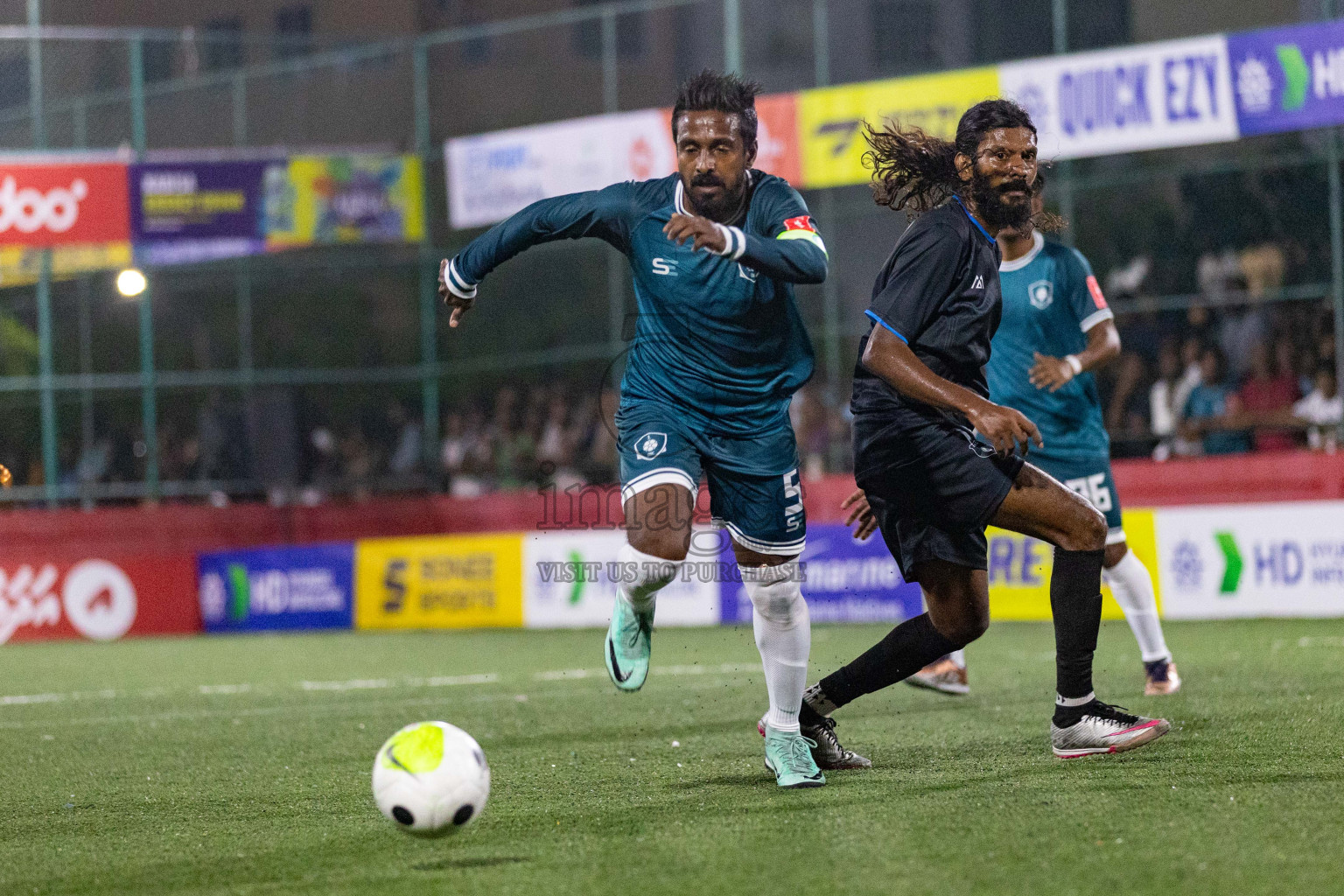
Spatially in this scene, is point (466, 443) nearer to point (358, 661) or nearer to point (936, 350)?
point (358, 661)

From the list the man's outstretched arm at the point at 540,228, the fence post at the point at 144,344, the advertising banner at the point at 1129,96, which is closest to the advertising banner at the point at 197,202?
the fence post at the point at 144,344

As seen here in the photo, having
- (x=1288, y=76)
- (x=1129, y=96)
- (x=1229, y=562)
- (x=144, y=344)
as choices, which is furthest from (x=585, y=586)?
(x=144, y=344)

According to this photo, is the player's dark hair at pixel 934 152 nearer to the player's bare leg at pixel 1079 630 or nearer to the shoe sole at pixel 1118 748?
the player's bare leg at pixel 1079 630

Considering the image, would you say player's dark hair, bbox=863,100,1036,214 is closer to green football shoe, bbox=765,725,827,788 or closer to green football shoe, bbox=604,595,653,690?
green football shoe, bbox=604,595,653,690

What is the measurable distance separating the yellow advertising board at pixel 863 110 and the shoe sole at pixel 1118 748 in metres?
12.6

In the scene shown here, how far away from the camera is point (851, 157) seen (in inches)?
751

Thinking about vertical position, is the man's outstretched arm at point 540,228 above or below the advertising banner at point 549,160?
below

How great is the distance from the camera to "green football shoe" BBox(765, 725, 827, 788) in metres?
Result: 5.84

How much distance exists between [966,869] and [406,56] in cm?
2328

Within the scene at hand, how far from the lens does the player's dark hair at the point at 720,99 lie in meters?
5.88

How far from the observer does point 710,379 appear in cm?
601

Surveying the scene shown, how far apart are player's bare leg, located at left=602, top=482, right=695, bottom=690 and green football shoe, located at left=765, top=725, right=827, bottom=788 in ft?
1.68

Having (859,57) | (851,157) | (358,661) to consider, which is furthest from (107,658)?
(859,57)

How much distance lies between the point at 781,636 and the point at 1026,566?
8.71 m
